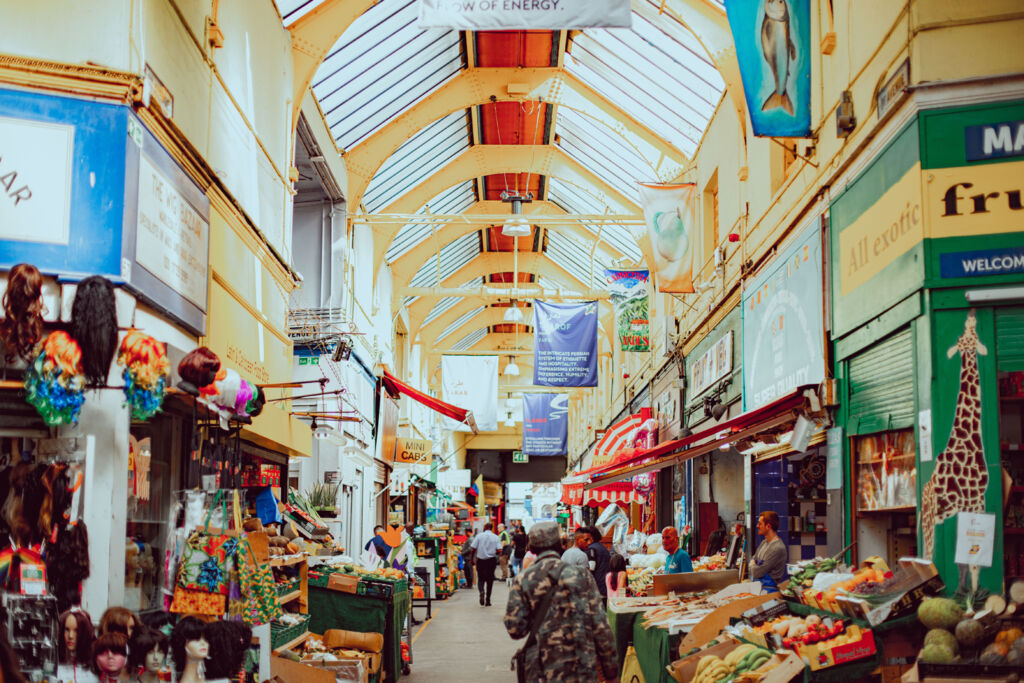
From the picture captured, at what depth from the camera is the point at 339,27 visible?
12641mm

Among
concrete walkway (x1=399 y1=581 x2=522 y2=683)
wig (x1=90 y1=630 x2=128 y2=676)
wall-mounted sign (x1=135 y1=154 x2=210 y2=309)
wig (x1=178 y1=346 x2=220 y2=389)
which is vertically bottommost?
concrete walkway (x1=399 y1=581 x2=522 y2=683)

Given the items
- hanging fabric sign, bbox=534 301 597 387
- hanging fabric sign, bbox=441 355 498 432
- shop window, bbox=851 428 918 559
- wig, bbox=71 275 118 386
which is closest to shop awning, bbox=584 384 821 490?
shop window, bbox=851 428 918 559

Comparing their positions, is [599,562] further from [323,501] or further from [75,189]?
[75,189]

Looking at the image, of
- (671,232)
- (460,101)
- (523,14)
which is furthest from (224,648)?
(460,101)

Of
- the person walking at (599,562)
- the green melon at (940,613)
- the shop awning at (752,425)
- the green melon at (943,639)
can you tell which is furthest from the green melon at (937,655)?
the person walking at (599,562)

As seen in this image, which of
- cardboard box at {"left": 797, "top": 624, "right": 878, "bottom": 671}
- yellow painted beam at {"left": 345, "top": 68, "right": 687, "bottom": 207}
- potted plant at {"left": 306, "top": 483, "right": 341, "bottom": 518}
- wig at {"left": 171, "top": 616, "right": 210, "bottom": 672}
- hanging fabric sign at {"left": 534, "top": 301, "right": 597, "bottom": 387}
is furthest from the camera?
hanging fabric sign at {"left": 534, "top": 301, "right": 597, "bottom": 387}

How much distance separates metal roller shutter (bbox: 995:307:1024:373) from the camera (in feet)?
19.9

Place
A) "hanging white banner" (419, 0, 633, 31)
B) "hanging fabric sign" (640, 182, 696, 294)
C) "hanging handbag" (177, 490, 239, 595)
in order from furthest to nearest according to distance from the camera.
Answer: "hanging fabric sign" (640, 182, 696, 294)
"hanging white banner" (419, 0, 633, 31)
"hanging handbag" (177, 490, 239, 595)

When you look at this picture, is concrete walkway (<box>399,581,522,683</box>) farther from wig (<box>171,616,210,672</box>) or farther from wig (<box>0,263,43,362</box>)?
wig (<box>0,263,43,362</box>)

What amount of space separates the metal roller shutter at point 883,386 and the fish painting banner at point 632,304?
10342 millimetres

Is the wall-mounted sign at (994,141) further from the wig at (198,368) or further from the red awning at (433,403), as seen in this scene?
the red awning at (433,403)

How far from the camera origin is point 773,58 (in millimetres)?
7957

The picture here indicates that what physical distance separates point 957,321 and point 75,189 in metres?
5.41

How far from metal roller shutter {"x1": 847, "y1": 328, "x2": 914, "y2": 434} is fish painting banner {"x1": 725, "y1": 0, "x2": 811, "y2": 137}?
1982 mm
